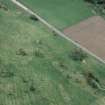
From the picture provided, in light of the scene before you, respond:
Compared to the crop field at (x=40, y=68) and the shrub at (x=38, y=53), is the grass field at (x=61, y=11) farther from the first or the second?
the shrub at (x=38, y=53)

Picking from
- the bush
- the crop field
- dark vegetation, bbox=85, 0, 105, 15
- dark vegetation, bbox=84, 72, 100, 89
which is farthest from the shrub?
dark vegetation, bbox=85, 0, 105, 15

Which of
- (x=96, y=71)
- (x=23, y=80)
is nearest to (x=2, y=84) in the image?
(x=23, y=80)

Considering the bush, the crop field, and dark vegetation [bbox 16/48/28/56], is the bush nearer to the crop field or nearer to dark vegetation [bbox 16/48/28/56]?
the crop field

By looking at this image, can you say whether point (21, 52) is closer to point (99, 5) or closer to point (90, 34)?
point (90, 34)

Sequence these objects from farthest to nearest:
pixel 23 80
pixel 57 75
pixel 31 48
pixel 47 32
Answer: pixel 47 32
pixel 31 48
pixel 57 75
pixel 23 80

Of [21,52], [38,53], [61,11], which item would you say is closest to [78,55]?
[38,53]

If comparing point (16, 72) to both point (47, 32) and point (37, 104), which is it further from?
point (47, 32)

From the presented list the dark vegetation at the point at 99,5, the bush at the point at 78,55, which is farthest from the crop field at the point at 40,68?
the dark vegetation at the point at 99,5
